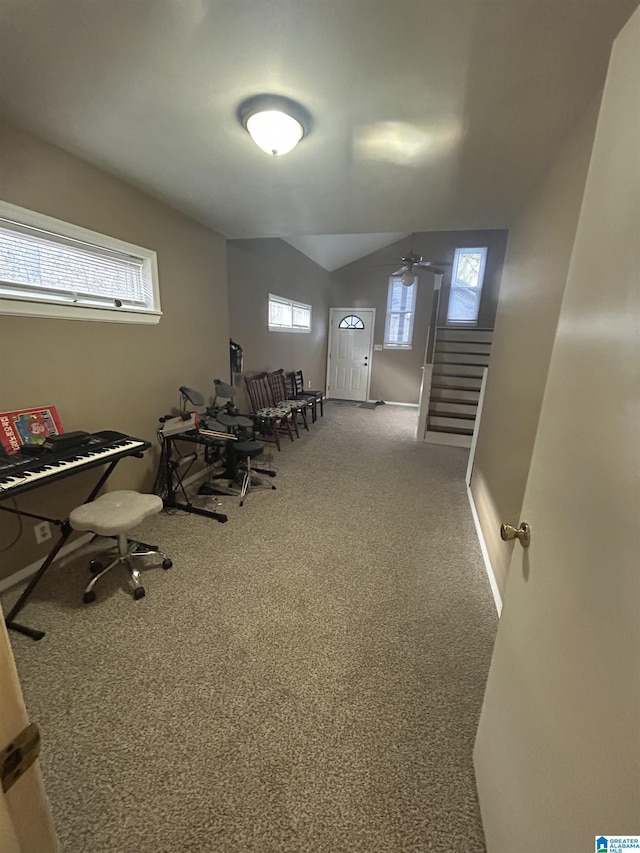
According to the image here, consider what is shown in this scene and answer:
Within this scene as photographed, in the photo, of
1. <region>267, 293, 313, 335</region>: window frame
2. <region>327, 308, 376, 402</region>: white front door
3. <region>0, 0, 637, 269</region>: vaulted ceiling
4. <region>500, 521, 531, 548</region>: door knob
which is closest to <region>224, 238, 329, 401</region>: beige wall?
<region>267, 293, 313, 335</region>: window frame

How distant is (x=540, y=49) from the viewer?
1.19 m

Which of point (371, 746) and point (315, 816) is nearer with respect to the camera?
point (315, 816)

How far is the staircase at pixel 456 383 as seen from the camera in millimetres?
5023

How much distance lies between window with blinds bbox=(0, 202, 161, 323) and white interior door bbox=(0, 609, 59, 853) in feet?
6.62

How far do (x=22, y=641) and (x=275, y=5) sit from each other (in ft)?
8.98

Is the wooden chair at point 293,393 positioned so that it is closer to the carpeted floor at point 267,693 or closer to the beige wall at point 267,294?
the beige wall at point 267,294

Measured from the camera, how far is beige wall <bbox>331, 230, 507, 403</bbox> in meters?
6.84

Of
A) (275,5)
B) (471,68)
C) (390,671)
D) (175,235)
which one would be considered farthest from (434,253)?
(390,671)

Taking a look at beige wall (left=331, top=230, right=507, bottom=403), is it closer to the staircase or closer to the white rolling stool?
the staircase

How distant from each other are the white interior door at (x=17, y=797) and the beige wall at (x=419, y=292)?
24.5ft

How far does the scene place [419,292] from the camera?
7086mm

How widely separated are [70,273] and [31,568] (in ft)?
6.03

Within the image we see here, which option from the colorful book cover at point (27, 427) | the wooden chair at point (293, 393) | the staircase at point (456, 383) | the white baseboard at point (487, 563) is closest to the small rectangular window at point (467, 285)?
the staircase at point (456, 383)

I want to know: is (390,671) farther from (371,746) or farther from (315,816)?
(315,816)
